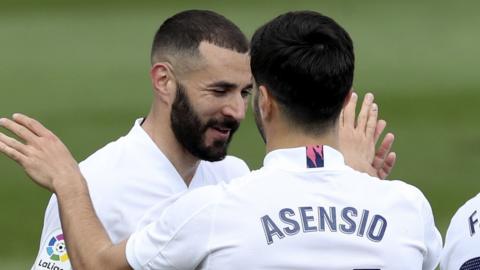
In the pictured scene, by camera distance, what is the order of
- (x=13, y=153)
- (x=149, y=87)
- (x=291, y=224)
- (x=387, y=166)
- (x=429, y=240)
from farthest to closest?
(x=149, y=87) → (x=387, y=166) → (x=13, y=153) → (x=429, y=240) → (x=291, y=224)

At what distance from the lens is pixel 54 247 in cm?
257

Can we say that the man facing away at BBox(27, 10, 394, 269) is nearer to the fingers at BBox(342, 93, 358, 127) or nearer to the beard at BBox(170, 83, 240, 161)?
the beard at BBox(170, 83, 240, 161)

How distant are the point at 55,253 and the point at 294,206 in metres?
0.81

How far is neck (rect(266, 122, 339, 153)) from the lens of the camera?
77.0 inches

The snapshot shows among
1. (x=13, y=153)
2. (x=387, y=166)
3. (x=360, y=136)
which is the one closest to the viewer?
(x=13, y=153)

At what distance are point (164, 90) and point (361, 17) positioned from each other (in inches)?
53.1

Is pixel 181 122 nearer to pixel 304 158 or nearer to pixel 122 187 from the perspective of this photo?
pixel 122 187

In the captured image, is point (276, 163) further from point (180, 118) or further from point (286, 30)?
point (180, 118)

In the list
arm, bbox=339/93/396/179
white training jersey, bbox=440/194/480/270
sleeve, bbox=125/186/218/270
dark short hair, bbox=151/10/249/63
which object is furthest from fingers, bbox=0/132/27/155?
white training jersey, bbox=440/194/480/270

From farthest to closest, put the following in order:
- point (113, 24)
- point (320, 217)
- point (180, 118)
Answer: point (113, 24) < point (180, 118) < point (320, 217)

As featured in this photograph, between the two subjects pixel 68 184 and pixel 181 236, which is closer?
pixel 181 236

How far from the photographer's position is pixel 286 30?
77.0 inches

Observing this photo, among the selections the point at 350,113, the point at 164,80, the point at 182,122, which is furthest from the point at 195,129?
the point at 350,113

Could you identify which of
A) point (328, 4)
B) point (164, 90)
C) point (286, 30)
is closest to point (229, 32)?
point (164, 90)
